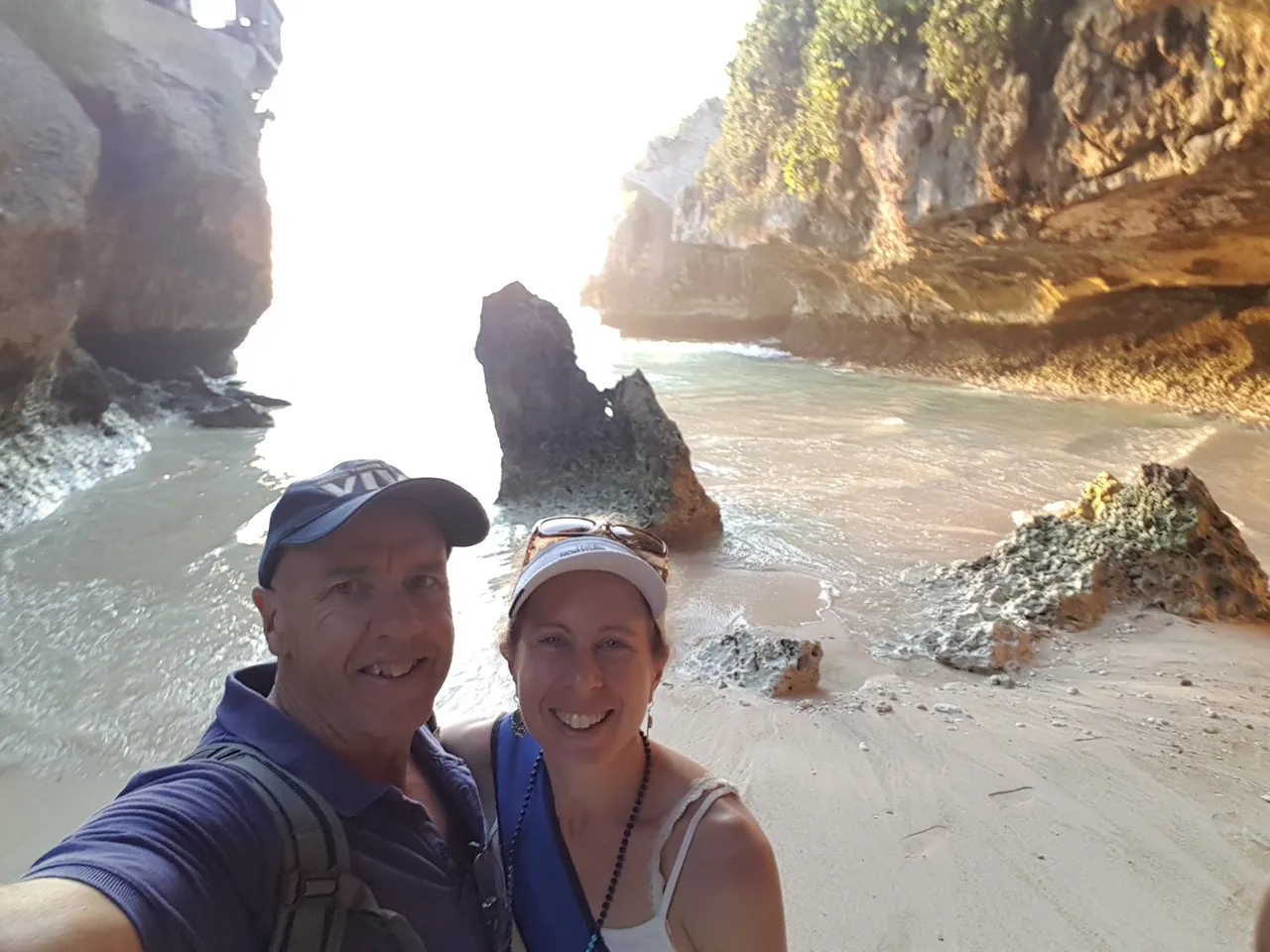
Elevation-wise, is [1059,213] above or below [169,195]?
above

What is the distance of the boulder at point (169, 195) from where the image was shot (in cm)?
1180

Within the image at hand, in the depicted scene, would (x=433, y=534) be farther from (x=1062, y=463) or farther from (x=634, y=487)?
(x=1062, y=463)

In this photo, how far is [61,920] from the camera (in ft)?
2.79

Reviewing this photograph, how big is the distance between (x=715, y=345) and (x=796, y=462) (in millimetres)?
17115

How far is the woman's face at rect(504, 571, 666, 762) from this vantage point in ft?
4.03

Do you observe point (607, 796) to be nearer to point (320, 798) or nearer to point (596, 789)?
point (596, 789)

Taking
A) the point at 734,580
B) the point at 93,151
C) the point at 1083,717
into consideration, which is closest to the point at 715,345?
the point at 93,151

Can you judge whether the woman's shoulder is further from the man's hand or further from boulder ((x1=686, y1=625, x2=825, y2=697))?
boulder ((x1=686, y1=625, x2=825, y2=697))

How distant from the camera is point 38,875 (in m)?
0.90

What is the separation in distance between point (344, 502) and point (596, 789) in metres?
0.60

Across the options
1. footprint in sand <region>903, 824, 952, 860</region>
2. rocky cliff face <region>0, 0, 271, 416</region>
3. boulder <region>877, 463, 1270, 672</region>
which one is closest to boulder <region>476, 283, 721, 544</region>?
boulder <region>877, 463, 1270, 672</region>

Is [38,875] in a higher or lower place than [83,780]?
higher

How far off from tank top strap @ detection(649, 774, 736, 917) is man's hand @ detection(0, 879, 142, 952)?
24.1 inches

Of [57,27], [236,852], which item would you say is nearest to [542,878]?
[236,852]
